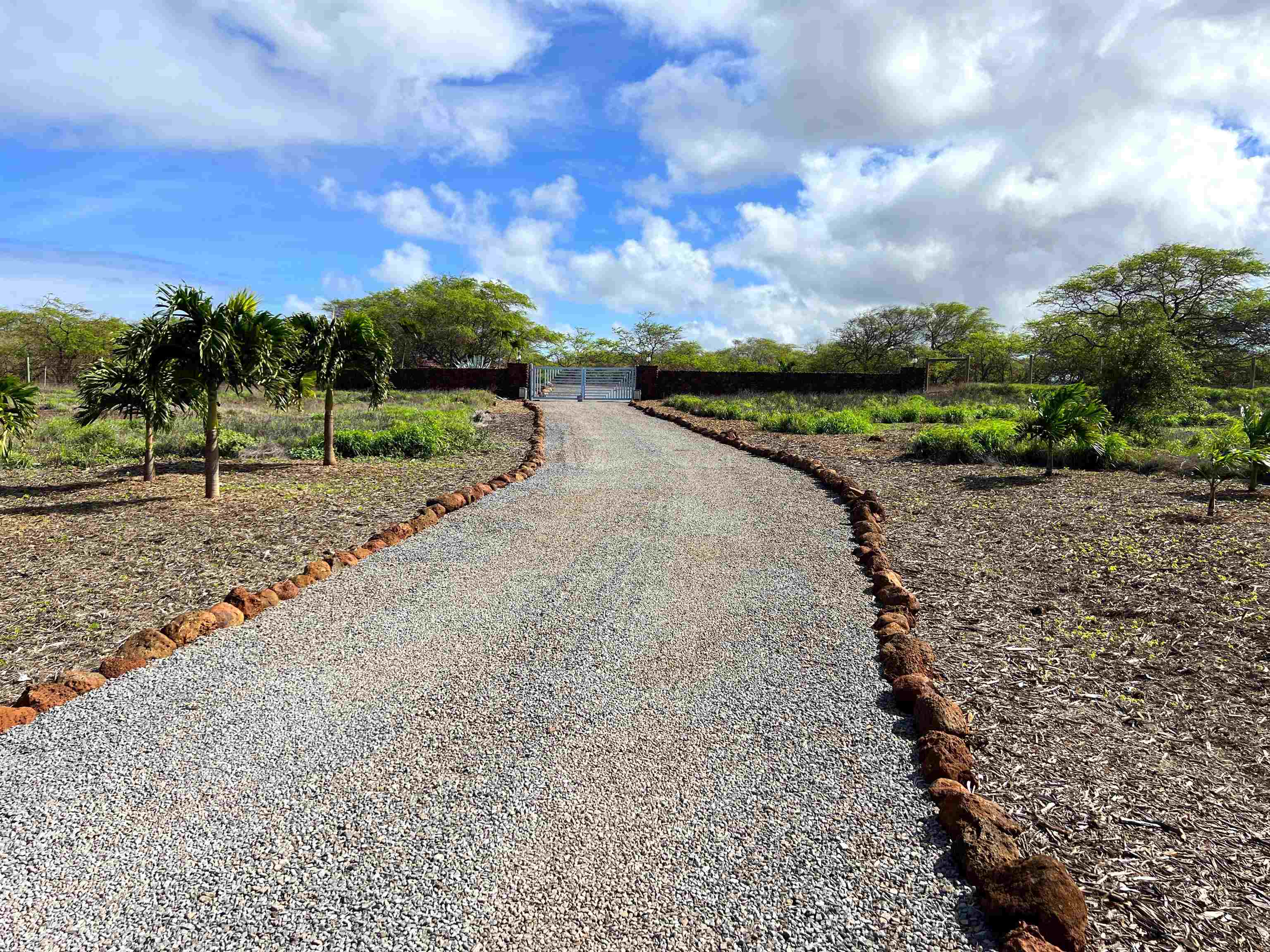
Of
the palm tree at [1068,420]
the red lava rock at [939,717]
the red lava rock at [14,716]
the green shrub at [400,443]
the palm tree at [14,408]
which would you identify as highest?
the palm tree at [1068,420]

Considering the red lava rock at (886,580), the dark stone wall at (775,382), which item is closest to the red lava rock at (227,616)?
the red lava rock at (886,580)

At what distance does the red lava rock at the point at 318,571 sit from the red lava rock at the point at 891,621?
3540mm

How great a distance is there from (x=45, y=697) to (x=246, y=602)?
1181mm

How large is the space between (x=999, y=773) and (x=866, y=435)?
11295 millimetres

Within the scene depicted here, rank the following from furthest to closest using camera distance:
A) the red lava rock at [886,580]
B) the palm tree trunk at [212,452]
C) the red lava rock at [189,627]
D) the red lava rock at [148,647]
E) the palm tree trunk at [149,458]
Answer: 1. the palm tree trunk at [149,458]
2. the palm tree trunk at [212,452]
3. the red lava rock at [886,580]
4. the red lava rock at [189,627]
5. the red lava rock at [148,647]

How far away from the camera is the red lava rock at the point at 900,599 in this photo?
4363mm

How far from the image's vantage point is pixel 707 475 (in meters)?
9.27

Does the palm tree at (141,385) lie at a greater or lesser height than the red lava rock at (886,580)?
greater

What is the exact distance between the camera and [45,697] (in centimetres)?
311

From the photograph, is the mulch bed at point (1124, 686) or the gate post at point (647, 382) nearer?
the mulch bed at point (1124, 686)

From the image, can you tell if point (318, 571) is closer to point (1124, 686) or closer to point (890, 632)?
point (890, 632)

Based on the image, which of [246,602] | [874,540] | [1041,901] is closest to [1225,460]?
[874,540]

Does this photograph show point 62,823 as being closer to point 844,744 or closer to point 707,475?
point 844,744

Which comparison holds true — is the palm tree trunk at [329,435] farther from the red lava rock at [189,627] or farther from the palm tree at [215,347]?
the red lava rock at [189,627]
